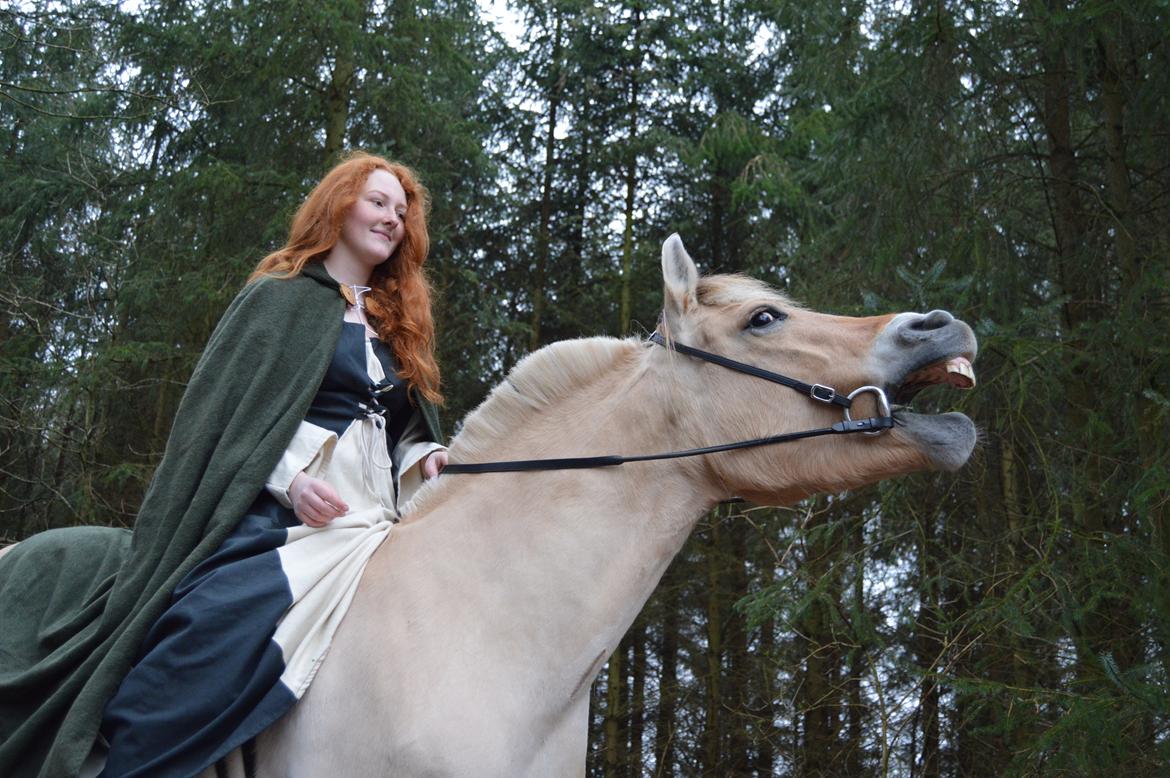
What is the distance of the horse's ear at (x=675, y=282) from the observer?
3.14m

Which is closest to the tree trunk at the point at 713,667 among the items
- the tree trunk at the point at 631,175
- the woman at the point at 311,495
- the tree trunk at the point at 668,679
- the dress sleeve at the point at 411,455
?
the tree trunk at the point at 668,679

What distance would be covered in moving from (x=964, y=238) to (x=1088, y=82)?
132 centimetres

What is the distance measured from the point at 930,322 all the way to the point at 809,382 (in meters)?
0.39

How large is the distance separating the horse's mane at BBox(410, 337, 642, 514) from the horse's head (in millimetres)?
259

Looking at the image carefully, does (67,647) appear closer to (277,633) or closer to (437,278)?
(277,633)

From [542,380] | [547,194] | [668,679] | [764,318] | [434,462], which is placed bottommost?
[668,679]

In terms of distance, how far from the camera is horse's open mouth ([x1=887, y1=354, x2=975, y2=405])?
114 inches

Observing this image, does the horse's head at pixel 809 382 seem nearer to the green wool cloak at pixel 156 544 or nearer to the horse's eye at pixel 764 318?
the horse's eye at pixel 764 318

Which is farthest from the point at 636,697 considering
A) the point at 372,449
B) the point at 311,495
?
the point at 311,495

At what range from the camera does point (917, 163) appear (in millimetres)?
7203

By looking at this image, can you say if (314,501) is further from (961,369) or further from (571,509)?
(961,369)

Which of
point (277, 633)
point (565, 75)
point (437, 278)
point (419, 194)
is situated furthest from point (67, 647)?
point (565, 75)

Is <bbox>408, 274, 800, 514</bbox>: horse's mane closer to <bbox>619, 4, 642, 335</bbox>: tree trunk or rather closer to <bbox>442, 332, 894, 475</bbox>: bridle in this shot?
<bbox>442, 332, 894, 475</bbox>: bridle

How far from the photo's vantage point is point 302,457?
3.03m
